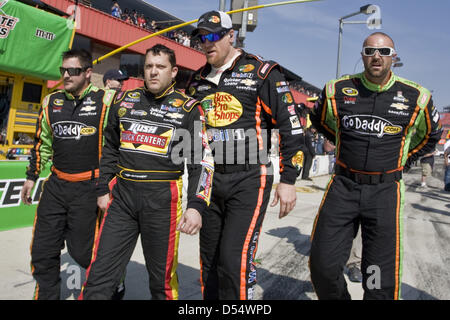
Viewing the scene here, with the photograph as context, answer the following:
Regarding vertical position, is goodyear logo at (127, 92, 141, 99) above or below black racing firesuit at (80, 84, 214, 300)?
above

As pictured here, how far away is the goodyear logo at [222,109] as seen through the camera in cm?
273

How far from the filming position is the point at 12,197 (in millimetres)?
5312

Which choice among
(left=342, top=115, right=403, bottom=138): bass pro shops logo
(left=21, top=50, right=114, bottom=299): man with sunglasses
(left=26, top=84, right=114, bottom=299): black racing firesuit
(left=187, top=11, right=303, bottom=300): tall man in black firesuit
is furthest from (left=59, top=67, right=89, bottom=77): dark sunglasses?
(left=342, top=115, right=403, bottom=138): bass pro shops logo

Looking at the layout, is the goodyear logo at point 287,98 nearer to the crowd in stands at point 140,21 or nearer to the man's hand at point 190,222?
the man's hand at point 190,222

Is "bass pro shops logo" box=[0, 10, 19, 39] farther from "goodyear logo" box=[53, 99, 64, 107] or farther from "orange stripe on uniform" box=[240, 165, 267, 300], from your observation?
"orange stripe on uniform" box=[240, 165, 267, 300]

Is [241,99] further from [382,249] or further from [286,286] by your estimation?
[286,286]

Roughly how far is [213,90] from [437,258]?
447 centimetres

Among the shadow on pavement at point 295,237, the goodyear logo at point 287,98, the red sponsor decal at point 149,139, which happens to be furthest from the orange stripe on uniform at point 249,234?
the shadow on pavement at point 295,237

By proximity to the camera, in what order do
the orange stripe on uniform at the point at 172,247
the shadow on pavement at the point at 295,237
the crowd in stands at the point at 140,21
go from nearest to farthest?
the orange stripe on uniform at the point at 172,247 → the shadow on pavement at the point at 295,237 → the crowd in stands at the point at 140,21

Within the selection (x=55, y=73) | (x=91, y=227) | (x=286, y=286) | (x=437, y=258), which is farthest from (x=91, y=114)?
(x=55, y=73)

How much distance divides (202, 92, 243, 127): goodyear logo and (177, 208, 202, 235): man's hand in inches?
31.7

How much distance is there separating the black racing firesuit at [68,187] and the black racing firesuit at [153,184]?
62 centimetres

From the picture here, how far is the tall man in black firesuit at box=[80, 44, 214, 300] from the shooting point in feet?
8.18

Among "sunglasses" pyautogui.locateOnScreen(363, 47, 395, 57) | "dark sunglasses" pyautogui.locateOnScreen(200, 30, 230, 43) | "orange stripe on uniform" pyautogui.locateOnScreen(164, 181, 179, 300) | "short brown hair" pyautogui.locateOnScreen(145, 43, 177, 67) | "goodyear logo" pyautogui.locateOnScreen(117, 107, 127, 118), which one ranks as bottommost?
"orange stripe on uniform" pyautogui.locateOnScreen(164, 181, 179, 300)
